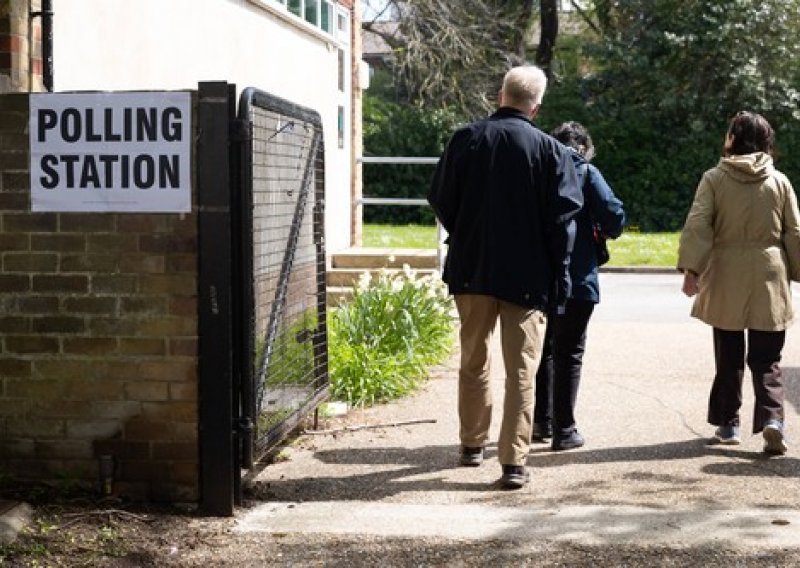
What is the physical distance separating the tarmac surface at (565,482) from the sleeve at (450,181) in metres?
1.32

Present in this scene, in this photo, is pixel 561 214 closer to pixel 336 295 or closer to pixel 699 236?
pixel 699 236

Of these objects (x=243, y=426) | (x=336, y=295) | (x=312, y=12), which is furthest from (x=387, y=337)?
(x=312, y=12)

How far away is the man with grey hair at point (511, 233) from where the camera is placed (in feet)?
19.1

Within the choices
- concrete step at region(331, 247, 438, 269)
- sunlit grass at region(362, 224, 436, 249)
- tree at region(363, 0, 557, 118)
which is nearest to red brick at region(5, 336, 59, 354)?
concrete step at region(331, 247, 438, 269)

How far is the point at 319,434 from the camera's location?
7285 mm

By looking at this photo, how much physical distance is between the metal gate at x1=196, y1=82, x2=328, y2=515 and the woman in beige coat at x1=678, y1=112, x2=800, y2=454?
2248 mm

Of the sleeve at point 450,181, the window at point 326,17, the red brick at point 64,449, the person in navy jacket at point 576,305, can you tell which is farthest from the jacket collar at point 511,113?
the window at point 326,17

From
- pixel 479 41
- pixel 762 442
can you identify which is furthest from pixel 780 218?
pixel 479 41

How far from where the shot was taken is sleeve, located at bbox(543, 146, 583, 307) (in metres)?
5.84

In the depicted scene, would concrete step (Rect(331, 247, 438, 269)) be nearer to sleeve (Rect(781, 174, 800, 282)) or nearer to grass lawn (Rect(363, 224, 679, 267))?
grass lawn (Rect(363, 224, 679, 267))

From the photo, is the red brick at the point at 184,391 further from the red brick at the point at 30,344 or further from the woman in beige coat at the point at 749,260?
the woman in beige coat at the point at 749,260

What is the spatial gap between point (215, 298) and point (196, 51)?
14.0 ft

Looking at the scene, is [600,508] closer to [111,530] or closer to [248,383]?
[248,383]

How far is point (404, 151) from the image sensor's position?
3089 cm
